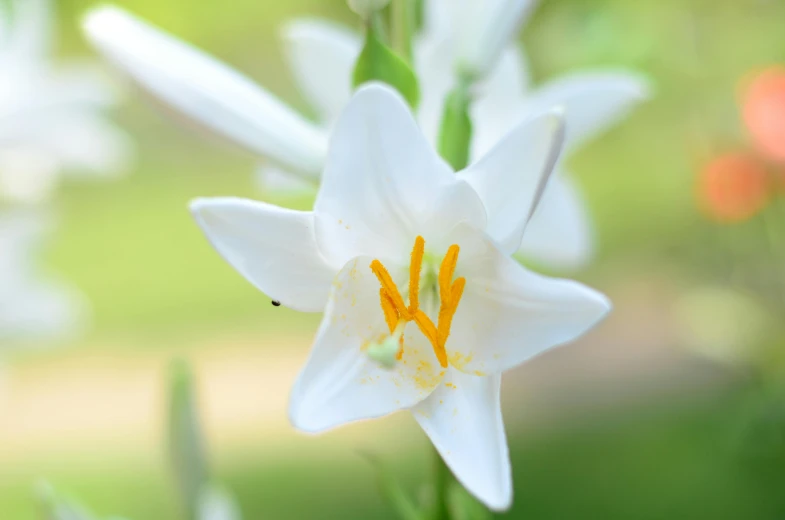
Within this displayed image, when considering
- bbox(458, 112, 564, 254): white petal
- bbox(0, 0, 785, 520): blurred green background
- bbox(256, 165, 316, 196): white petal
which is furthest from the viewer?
bbox(0, 0, 785, 520): blurred green background

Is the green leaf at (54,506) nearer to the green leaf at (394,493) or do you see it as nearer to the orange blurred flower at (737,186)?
the green leaf at (394,493)

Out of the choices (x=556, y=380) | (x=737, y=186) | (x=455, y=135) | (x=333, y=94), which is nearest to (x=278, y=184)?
(x=333, y=94)

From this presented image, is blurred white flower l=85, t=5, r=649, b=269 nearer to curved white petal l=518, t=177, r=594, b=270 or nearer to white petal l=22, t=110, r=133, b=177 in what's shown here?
curved white petal l=518, t=177, r=594, b=270

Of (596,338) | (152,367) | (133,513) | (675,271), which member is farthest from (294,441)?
(675,271)

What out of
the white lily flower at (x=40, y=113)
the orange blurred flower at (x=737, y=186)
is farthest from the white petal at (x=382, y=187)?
the orange blurred flower at (x=737, y=186)

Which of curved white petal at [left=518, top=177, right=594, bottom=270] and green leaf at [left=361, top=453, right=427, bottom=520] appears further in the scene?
curved white petal at [left=518, top=177, right=594, bottom=270]

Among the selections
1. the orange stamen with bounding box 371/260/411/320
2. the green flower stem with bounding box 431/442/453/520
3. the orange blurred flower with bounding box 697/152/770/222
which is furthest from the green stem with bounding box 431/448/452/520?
the orange blurred flower with bounding box 697/152/770/222

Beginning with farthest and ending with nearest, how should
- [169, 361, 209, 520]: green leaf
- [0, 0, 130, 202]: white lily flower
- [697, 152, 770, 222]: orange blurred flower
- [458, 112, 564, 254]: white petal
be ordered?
[697, 152, 770, 222]: orange blurred flower, [0, 0, 130, 202]: white lily flower, [169, 361, 209, 520]: green leaf, [458, 112, 564, 254]: white petal
